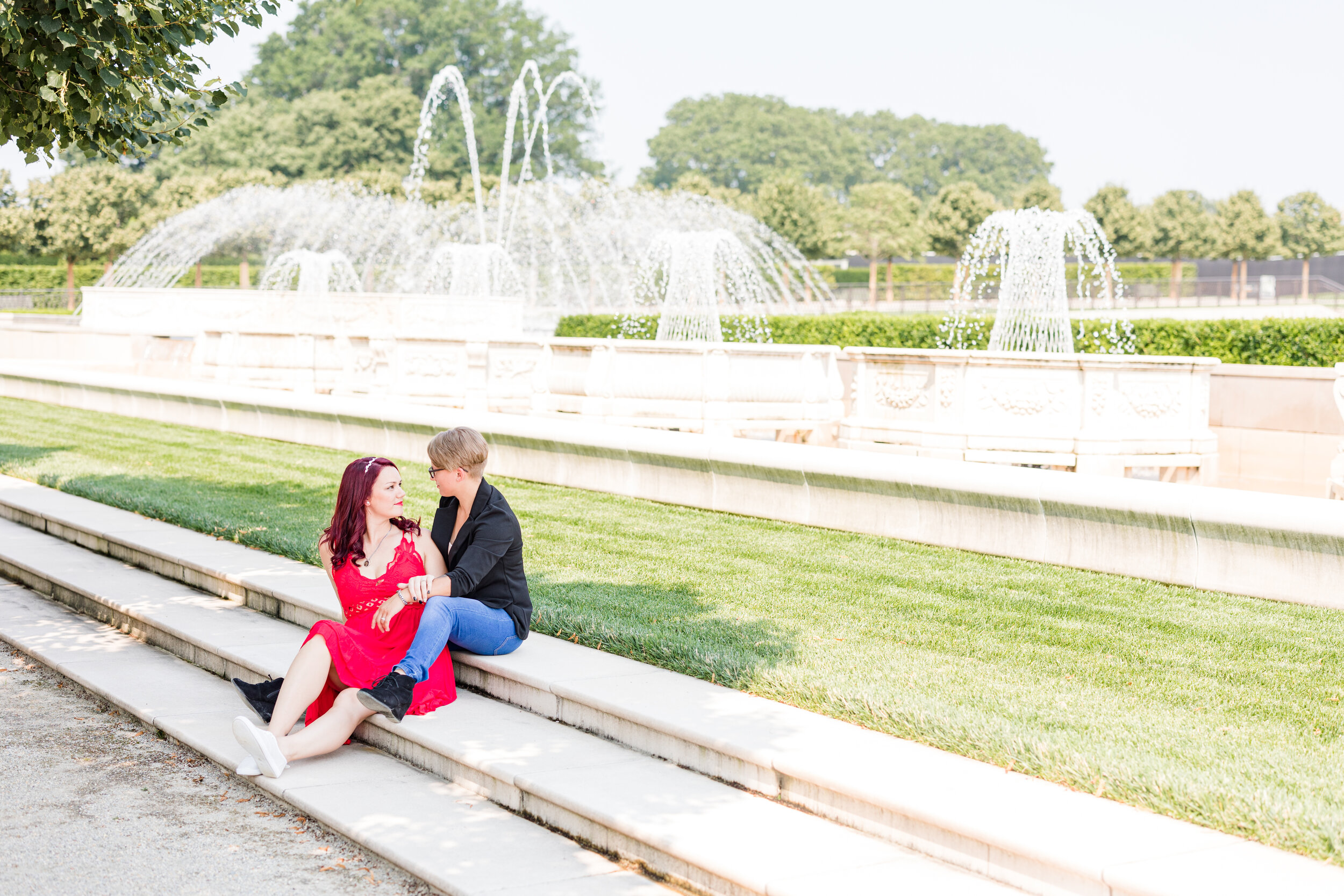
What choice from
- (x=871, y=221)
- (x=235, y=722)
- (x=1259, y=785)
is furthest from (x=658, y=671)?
(x=871, y=221)

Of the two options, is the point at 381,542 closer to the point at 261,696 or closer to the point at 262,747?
the point at 261,696

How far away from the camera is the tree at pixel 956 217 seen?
219ft

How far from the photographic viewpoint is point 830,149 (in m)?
138

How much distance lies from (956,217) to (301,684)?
213 feet

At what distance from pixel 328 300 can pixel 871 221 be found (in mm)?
43405

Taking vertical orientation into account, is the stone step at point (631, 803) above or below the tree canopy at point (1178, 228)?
below

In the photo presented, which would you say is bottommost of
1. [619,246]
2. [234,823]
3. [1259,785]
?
[234,823]

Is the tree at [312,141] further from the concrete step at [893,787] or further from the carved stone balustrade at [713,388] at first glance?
the concrete step at [893,787]

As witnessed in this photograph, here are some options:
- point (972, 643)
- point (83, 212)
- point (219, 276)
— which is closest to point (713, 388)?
point (972, 643)

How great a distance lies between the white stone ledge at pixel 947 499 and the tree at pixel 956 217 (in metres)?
56.0

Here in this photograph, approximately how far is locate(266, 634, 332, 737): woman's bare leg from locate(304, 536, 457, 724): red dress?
1.5 inches

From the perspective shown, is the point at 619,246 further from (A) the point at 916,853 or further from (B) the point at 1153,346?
(A) the point at 916,853

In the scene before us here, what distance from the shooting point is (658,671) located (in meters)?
5.70

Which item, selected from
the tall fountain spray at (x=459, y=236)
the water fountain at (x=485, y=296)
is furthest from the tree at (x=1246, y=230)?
the tall fountain spray at (x=459, y=236)
